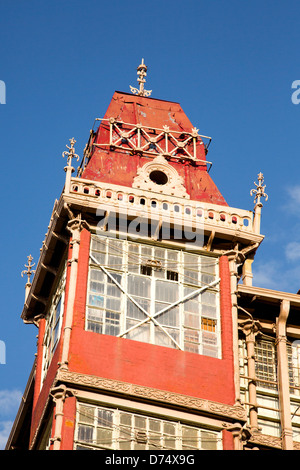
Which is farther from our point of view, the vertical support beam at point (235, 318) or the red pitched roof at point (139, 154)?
the red pitched roof at point (139, 154)

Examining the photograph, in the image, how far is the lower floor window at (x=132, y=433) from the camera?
47125 millimetres

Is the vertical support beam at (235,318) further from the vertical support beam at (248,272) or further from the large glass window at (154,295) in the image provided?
the vertical support beam at (248,272)

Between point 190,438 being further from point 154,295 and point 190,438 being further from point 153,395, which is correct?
point 154,295

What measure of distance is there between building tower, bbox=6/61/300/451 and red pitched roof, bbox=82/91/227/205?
0.09m

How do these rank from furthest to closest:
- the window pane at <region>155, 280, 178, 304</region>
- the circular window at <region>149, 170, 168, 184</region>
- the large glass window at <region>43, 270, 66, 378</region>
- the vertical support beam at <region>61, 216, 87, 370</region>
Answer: the circular window at <region>149, 170, 168, 184</region> < the large glass window at <region>43, 270, 66, 378</region> < the window pane at <region>155, 280, 178, 304</region> < the vertical support beam at <region>61, 216, 87, 370</region>

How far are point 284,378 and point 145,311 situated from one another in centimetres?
638

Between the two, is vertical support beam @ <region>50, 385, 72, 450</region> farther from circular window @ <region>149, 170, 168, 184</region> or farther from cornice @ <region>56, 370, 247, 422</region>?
circular window @ <region>149, 170, 168, 184</region>

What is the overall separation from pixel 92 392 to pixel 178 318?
17.1 ft

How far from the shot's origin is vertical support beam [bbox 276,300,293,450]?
50.9 m

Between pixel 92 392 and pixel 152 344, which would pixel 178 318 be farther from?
pixel 92 392

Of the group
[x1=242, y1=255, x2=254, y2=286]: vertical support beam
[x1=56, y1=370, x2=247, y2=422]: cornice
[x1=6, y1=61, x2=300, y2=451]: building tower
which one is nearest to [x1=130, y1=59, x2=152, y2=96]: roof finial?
[x1=6, y1=61, x2=300, y2=451]: building tower

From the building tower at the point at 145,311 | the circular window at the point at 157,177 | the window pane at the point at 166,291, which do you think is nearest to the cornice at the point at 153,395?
the building tower at the point at 145,311

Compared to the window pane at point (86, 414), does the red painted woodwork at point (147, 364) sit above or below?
above

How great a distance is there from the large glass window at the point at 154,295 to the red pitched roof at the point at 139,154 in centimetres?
431
